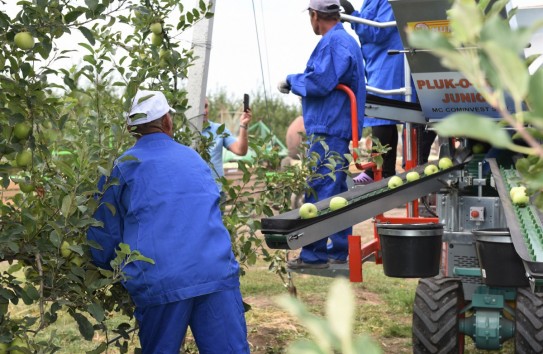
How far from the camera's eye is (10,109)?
3.39 m

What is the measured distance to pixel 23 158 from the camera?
11.2 feet

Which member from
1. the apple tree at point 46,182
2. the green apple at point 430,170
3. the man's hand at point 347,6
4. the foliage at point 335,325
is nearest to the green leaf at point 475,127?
the foliage at point 335,325

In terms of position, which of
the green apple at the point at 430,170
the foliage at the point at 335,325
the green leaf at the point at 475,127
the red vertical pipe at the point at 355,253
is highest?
the green leaf at the point at 475,127

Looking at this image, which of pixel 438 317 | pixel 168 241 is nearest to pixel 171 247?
pixel 168 241

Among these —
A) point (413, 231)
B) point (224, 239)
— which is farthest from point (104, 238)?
point (413, 231)

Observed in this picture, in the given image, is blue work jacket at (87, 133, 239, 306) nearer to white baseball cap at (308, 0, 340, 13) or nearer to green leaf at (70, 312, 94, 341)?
green leaf at (70, 312, 94, 341)

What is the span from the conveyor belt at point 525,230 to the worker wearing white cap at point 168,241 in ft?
4.26

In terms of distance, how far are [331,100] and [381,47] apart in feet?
4.59

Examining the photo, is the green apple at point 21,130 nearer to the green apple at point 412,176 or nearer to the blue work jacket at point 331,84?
the green apple at point 412,176

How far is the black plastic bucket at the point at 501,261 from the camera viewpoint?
4762mm

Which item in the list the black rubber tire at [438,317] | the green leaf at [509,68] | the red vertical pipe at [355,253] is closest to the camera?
the green leaf at [509,68]

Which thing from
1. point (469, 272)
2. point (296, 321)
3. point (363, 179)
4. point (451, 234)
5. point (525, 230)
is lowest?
point (296, 321)

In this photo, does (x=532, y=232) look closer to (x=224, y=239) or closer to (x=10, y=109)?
(x=224, y=239)

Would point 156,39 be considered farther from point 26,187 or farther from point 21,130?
point 21,130
